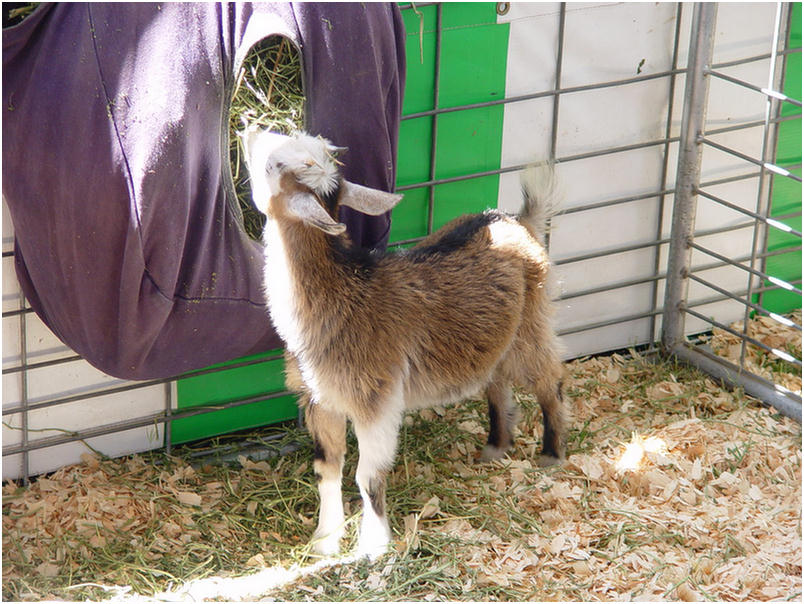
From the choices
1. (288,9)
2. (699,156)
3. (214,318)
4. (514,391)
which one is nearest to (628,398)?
(514,391)

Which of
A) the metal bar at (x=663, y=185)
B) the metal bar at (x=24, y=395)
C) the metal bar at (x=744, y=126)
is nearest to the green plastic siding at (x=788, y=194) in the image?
the metal bar at (x=744, y=126)

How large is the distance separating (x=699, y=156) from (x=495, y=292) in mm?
1463

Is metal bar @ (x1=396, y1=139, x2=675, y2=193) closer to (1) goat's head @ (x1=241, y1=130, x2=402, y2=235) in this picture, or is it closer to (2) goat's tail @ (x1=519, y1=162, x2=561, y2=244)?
(2) goat's tail @ (x1=519, y1=162, x2=561, y2=244)

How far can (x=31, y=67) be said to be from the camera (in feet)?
9.79

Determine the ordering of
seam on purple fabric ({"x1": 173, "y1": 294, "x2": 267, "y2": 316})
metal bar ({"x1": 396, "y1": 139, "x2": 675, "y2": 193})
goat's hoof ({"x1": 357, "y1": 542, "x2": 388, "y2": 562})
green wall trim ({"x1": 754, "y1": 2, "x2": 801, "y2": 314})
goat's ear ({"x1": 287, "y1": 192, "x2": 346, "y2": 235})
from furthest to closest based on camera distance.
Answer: green wall trim ({"x1": 754, "y1": 2, "x2": 801, "y2": 314})
metal bar ({"x1": 396, "y1": 139, "x2": 675, "y2": 193})
goat's hoof ({"x1": 357, "y1": 542, "x2": 388, "y2": 562})
seam on purple fabric ({"x1": 173, "y1": 294, "x2": 267, "y2": 316})
goat's ear ({"x1": 287, "y1": 192, "x2": 346, "y2": 235})

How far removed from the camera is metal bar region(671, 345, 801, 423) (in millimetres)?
4434

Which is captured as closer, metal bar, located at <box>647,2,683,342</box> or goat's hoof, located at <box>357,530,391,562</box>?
goat's hoof, located at <box>357,530,391,562</box>

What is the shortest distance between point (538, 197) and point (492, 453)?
100 centimetres

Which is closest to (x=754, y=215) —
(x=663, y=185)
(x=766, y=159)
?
(x=766, y=159)

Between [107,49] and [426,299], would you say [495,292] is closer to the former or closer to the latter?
[426,299]

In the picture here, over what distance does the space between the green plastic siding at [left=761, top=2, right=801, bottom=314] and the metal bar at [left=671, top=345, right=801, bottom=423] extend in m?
0.55

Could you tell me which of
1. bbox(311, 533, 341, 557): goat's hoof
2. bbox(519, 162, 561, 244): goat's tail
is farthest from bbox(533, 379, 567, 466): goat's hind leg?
bbox(311, 533, 341, 557): goat's hoof


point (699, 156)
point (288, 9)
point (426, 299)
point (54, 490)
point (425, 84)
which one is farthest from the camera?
point (699, 156)

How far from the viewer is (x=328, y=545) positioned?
349cm
